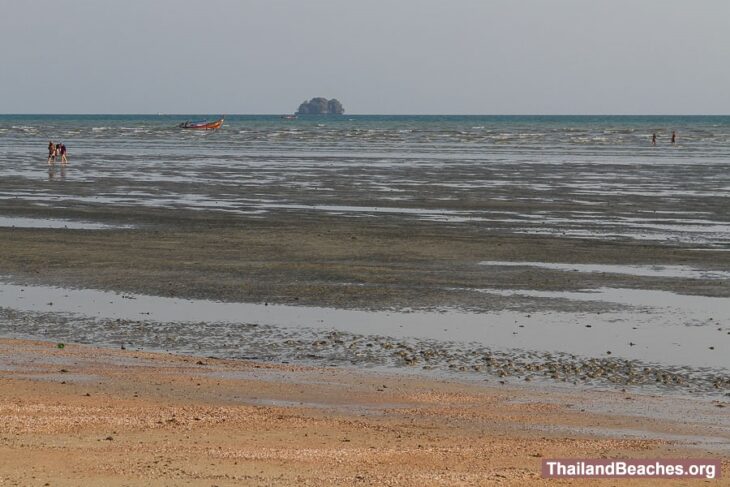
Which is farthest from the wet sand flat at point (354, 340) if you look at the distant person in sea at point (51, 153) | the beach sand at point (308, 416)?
the distant person in sea at point (51, 153)

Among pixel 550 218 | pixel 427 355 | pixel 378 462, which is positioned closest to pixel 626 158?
pixel 550 218

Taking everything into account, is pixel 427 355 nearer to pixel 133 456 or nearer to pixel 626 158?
pixel 133 456

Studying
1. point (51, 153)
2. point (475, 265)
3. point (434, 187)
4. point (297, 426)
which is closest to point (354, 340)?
point (297, 426)

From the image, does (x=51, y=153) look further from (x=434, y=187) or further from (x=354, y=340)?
(x=354, y=340)

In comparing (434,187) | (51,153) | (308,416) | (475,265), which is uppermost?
(308,416)

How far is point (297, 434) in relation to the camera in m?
10.9

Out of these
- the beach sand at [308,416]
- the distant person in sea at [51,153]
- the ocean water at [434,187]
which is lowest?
the distant person in sea at [51,153]

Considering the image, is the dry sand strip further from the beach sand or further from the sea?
the sea

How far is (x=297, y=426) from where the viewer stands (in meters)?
11.2

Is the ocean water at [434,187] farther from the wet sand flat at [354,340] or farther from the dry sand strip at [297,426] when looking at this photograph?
the dry sand strip at [297,426]

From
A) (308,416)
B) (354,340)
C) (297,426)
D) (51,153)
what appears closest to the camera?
(297,426)

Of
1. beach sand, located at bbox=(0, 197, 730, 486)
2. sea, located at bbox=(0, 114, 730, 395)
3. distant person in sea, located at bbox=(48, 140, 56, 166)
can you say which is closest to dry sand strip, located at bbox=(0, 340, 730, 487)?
beach sand, located at bbox=(0, 197, 730, 486)

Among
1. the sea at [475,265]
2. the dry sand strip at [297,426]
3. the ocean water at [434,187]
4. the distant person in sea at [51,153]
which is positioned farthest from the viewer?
the distant person in sea at [51,153]

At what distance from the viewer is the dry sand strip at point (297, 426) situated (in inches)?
374
